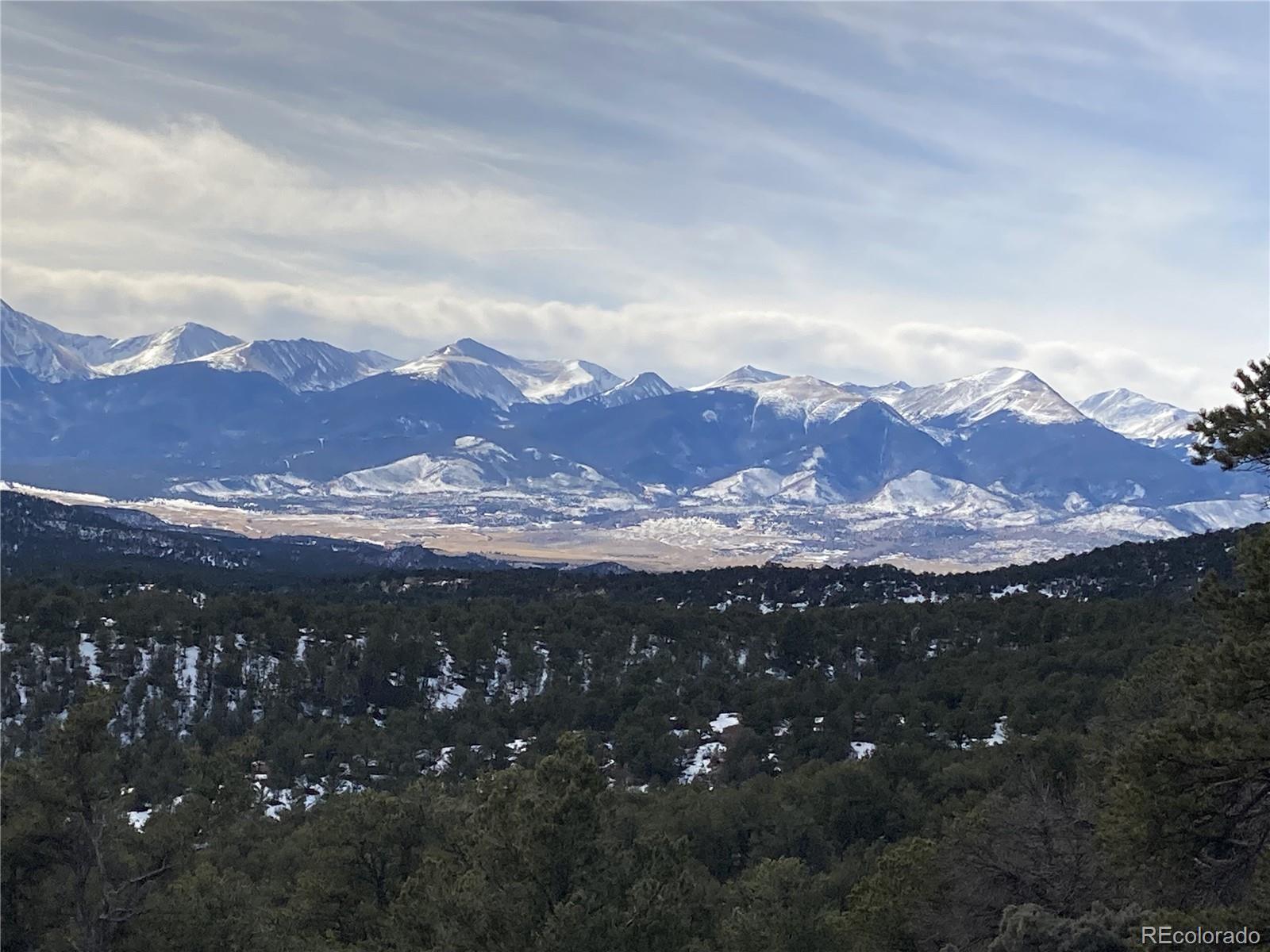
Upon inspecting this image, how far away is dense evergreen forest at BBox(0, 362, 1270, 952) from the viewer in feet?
62.0

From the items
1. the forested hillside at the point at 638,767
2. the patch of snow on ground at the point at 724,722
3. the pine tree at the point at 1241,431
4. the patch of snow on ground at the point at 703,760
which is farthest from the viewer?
the patch of snow on ground at the point at 724,722

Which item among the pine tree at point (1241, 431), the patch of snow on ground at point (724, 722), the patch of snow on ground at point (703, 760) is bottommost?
the patch of snow on ground at point (703, 760)

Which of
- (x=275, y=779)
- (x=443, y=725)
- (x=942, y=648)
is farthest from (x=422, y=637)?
(x=942, y=648)

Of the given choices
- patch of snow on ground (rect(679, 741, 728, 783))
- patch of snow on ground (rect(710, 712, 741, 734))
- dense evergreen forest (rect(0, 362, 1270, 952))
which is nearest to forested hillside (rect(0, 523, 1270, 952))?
dense evergreen forest (rect(0, 362, 1270, 952))

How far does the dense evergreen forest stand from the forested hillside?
133 mm

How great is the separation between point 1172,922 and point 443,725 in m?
87.5

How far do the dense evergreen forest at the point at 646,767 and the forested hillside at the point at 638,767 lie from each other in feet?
0.44

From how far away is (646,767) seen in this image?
84.9m

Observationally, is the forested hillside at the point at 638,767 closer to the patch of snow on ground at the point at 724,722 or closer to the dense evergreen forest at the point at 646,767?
the dense evergreen forest at the point at 646,767

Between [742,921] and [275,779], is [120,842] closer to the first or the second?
[742,921]

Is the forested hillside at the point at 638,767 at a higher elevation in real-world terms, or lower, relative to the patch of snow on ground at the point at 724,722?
higher

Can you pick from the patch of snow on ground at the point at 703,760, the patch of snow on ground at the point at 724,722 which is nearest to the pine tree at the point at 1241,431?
the patch of snow on ground at the point at 703,760

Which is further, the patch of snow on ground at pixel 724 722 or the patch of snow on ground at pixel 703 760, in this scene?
the patch of snow on ground at pixel 724 722

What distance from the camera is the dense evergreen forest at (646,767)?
1891 centimetres
